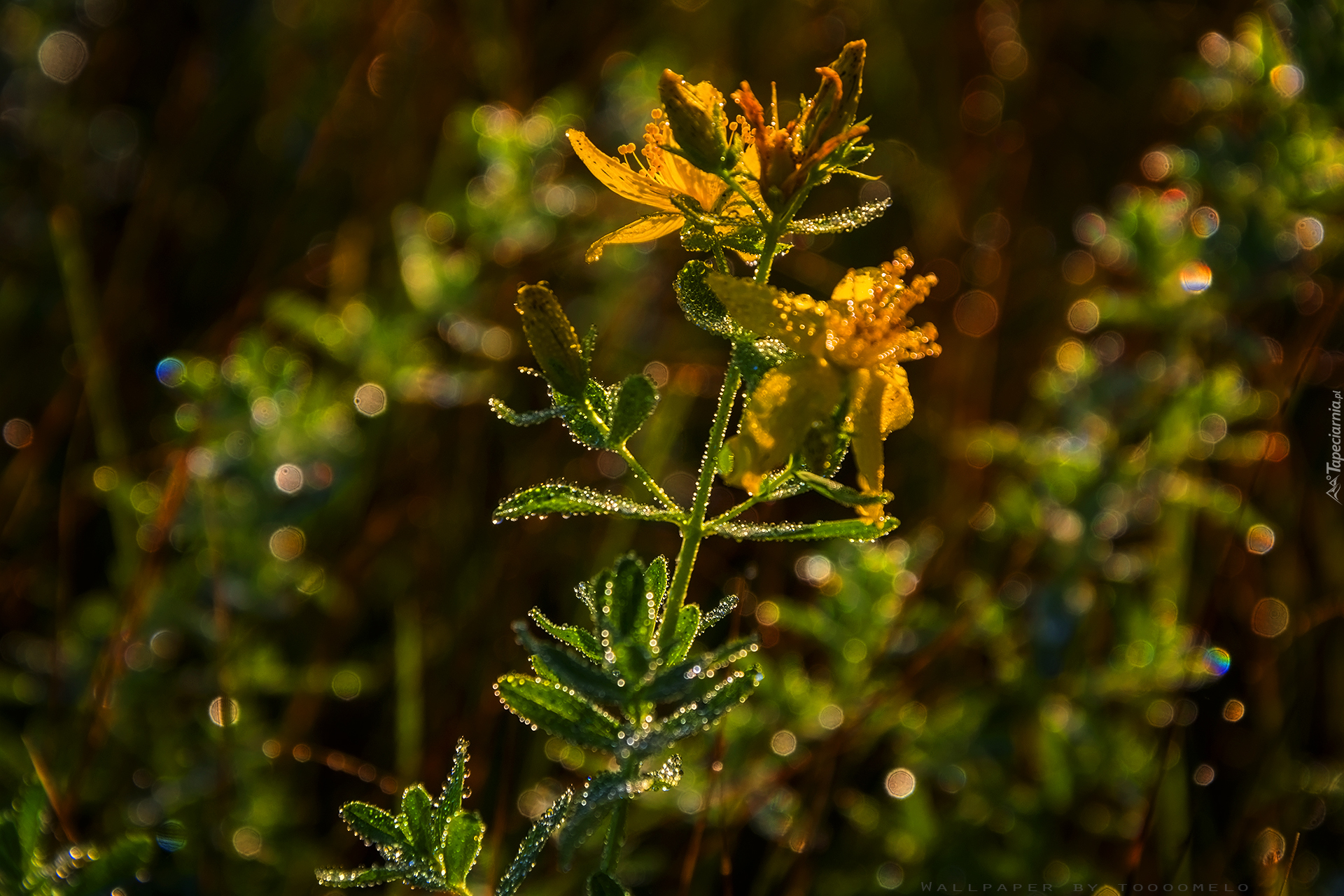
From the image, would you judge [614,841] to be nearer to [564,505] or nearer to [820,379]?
[564,505]

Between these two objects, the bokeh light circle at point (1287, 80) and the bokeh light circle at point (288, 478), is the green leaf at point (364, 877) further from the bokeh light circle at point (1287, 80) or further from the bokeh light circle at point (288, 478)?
the bokeh light circle at point (1287, 80)

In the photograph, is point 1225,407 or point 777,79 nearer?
point 1225,407

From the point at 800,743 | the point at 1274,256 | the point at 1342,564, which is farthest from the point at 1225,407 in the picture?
the point at 800,743

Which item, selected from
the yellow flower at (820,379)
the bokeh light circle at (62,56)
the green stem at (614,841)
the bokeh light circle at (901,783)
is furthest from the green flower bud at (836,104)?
the bokeh light circle at (62,56)

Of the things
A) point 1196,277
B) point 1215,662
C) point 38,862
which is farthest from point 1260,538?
point 38,862

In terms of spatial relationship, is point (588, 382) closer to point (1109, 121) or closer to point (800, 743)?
point (800, 743)

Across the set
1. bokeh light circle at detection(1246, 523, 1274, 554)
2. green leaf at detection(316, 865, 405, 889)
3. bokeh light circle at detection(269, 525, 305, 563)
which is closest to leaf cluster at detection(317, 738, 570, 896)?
green leaf at detection(316, 865, 405, 889)
